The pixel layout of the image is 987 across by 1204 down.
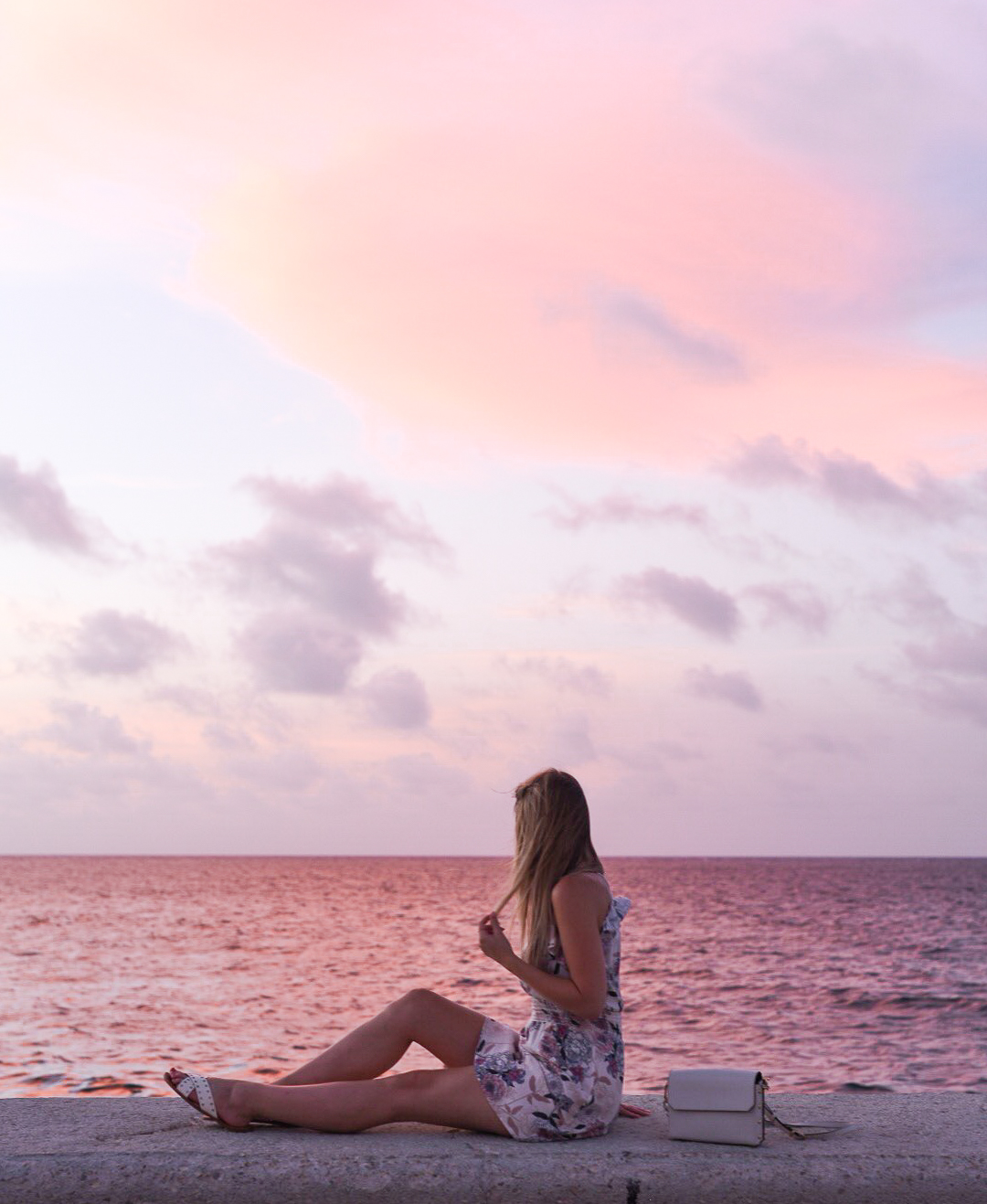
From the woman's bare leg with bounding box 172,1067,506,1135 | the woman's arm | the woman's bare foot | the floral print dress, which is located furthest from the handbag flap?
the woman's bare foot

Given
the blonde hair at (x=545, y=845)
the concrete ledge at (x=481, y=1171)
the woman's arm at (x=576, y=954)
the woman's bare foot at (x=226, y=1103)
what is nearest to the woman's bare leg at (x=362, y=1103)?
the woman's bare foot at (x=226, y=1103)

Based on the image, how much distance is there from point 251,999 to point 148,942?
16015 mm

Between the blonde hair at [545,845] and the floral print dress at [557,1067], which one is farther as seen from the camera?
the blonde hair at [545,845]

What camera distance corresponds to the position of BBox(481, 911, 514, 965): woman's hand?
4453mm

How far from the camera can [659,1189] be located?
4051 mm

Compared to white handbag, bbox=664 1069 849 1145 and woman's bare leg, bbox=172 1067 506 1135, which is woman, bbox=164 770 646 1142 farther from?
white handbag, bbox=664 1069 849 1145

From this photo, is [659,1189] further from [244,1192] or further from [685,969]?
[685,969]

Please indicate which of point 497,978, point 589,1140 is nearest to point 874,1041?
point 497,978

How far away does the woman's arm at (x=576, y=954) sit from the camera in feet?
14.9

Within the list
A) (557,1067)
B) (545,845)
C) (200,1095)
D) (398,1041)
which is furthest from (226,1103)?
(545,845)

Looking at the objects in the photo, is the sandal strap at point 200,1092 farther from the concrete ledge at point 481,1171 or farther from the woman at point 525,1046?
the concrete ledge at point 481,1171

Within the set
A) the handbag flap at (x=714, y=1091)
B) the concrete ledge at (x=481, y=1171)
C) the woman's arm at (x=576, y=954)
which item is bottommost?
the concrete ledge at (x=481, y=1171)

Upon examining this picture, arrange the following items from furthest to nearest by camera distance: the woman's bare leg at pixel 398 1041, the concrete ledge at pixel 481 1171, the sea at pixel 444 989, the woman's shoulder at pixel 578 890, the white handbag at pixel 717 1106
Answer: the sea at pixel 444 989 → the woman's bare leg at pixel 398 1041 → the woman's shoulder at pixel 578 890 → the white handbag at pixel 717 1106 → the concrete ledge at pixel 481 1171

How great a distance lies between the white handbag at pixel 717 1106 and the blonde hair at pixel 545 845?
683mm
